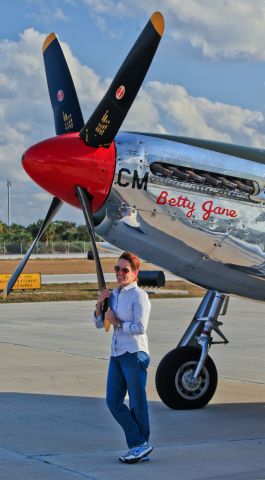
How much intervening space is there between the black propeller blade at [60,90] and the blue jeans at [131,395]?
328 cm

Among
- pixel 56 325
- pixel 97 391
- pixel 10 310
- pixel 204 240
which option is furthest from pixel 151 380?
pixel 10 310

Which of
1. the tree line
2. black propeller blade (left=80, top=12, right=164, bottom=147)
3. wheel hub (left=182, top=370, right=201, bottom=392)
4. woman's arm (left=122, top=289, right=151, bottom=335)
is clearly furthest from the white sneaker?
the tree line

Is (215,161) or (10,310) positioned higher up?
(215,161)

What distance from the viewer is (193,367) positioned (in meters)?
10.9

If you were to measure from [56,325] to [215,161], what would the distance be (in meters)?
13.8

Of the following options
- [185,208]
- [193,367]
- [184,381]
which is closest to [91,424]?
[184,381]

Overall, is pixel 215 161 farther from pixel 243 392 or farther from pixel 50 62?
pixel 243 392

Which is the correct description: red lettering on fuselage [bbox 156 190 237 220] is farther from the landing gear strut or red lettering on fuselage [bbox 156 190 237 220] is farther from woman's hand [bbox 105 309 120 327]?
woman's hand [bbox 105 309 120 327]

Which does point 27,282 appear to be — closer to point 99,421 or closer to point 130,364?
point 99,421

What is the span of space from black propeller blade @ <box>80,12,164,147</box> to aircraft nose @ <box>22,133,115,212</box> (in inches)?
5.1

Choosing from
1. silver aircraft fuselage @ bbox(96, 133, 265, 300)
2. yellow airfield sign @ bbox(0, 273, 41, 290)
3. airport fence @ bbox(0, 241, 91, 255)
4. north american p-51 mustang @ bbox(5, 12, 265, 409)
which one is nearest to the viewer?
north american p-51 mustang @ bbox(5, 12, 265, 409)

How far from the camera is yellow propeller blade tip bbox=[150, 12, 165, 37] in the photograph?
30.4 ft

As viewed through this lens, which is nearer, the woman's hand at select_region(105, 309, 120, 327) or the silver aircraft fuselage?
the woman's hand at select_region(105, 309, 120, 327)

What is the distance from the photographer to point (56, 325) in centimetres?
2327
